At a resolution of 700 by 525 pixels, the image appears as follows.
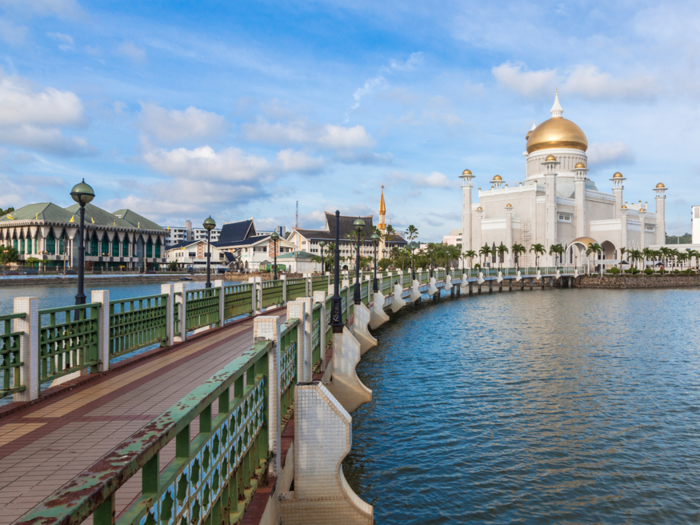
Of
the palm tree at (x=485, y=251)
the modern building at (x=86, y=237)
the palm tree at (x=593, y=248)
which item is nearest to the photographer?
the palm tree at (x=485, y=251)

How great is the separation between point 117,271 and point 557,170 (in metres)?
80.9

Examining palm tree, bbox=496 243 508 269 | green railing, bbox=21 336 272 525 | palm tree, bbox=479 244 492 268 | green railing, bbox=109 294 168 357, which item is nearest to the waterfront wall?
palm tree, bbox=496 243 508 269

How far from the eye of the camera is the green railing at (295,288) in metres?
23.1

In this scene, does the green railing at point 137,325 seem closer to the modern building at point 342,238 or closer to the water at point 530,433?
the water at point 530,433

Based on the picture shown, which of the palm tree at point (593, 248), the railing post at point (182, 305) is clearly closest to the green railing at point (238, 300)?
the railing post at point (182, 305)

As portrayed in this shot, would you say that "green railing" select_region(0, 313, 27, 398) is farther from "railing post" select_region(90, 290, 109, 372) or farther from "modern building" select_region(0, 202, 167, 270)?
"modern building" select_region(0, 202, 167, 270)

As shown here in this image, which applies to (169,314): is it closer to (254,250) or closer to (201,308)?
(201,308)

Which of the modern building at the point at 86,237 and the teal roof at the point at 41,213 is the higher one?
the teal roof at the point at 41,213

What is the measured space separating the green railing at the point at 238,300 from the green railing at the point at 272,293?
5.25ft

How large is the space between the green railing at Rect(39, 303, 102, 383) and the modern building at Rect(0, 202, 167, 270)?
75.7 m

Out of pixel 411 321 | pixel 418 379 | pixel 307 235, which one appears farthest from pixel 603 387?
pixel 307 235

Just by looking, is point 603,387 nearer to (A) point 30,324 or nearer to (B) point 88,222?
(A) point 30,324

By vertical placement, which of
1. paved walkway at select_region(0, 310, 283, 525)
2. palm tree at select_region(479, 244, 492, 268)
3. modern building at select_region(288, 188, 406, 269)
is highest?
modern building at select_region(288, 188, 406, 269)

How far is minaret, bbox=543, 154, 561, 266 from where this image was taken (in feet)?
270
